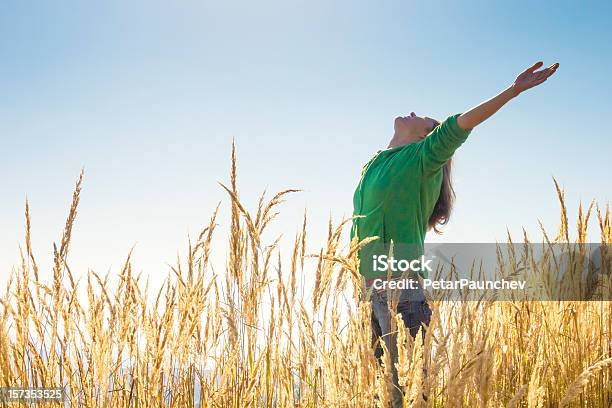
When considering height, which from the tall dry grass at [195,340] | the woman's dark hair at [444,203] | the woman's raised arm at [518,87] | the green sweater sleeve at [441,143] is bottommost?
the tall dry grass at [195,340]

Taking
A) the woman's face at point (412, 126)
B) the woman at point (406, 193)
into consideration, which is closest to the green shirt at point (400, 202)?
the woman at point (406, 193)

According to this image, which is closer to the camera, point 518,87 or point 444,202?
point 518,87

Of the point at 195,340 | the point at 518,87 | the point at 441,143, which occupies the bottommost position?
the point at 195,340

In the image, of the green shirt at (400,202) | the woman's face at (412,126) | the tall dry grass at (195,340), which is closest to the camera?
the tall dry grass at (195,340)

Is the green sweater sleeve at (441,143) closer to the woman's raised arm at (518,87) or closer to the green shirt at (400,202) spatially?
the green shirt at (400,202)

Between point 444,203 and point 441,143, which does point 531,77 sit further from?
point 444,203

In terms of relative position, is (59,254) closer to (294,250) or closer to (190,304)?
(190,304)

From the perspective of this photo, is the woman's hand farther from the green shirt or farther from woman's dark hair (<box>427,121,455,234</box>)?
woman's dark hair (<box>427,121,455,234</box>)

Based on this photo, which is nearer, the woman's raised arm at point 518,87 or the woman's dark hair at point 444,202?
the woman's raised arm at point 518,87

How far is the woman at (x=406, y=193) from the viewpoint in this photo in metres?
2.11

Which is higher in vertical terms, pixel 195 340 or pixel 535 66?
pixel 535 66

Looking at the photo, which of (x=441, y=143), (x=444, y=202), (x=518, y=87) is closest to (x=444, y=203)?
(x=444, y=202)

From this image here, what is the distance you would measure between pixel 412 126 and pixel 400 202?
0.47m

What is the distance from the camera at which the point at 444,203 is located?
277 cm
